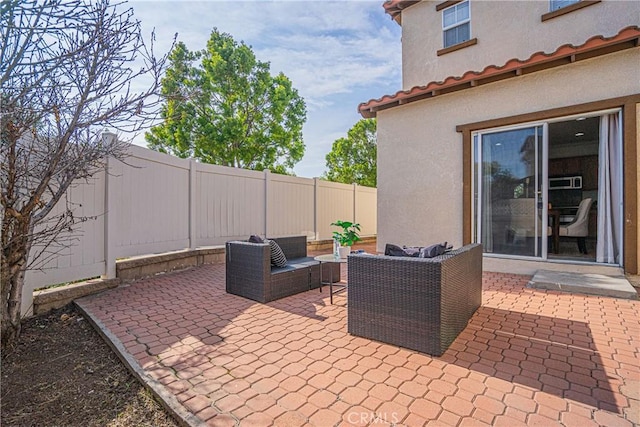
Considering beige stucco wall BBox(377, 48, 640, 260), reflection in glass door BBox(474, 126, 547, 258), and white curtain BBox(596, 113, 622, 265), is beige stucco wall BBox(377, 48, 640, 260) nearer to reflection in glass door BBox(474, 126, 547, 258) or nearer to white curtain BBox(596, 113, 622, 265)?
reflection in glass door BBox(474, 126, 547, 258)

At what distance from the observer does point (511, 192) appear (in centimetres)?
576

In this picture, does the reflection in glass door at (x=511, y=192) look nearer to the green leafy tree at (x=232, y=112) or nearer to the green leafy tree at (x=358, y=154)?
the green leafy tree at (x=232, y=112)

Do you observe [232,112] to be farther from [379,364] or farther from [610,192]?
[379,364]

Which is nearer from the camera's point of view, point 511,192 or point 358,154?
point 511,192

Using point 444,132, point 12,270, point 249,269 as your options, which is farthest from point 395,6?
point 12,270

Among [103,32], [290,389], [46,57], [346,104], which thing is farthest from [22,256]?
[346,104]

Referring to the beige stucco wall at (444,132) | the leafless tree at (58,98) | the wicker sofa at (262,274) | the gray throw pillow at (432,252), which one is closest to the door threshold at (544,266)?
the beige stucco wall at (444,132)

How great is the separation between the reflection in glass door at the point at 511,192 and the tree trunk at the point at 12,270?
6.68 metres

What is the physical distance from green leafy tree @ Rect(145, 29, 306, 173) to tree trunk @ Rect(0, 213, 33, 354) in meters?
10.5

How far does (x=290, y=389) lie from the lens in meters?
2.24

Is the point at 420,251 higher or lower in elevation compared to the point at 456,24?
lower

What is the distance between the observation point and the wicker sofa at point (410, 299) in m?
2.68

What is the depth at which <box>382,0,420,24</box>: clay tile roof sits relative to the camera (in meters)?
7.92

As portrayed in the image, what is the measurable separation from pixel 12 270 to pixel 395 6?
9.32 m
